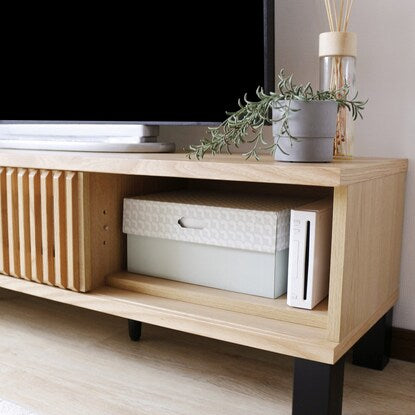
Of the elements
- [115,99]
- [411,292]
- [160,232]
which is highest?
[115,99]

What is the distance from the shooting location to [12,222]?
1160 millimetres

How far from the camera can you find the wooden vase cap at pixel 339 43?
3.45ft

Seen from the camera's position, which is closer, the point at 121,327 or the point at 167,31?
the point at 167,31

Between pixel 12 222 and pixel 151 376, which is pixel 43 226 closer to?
pixel 12 222

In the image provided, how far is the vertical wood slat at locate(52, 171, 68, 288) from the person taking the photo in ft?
3.52

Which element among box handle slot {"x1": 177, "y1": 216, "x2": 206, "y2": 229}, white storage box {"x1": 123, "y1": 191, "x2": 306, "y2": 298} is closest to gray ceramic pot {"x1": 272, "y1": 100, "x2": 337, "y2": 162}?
white storage box {"x1": 123, "y1": 191, "x2": 306, "y2": 298}

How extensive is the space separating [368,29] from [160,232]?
2.09ft

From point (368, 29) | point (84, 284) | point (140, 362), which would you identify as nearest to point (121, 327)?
point (140, 362)

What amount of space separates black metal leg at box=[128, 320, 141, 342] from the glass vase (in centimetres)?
60

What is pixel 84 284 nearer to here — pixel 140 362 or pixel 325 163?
pixel 140 362

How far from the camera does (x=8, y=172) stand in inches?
45.4

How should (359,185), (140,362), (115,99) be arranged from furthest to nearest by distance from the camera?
(115,99) < (140,362) < (359,185)

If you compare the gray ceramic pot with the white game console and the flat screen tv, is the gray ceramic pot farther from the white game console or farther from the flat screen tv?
the flat screen tv

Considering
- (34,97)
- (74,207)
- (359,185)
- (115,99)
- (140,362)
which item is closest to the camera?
(359,185)
